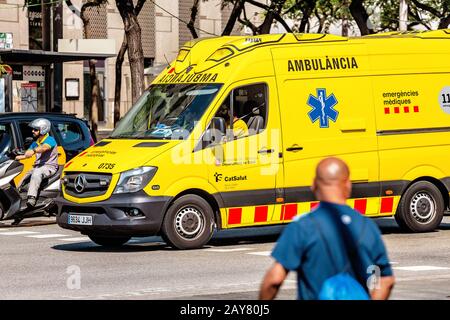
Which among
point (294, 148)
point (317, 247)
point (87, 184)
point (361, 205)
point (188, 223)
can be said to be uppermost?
point (294, 148)

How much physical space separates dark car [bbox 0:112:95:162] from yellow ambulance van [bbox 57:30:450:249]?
4.79m

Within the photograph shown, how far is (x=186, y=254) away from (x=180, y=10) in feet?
108

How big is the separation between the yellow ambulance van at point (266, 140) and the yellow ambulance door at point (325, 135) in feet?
0.05

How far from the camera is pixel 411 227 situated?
17047mm

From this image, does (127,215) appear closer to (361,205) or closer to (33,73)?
(361,205)

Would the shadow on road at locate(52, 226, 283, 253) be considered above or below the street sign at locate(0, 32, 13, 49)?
below

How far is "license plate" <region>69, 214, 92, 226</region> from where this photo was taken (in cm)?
1513

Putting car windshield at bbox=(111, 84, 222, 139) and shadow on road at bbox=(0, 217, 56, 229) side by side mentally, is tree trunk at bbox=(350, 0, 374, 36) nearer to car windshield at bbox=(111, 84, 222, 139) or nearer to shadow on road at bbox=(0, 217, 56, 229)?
shadow on road at bbox=(0, 217, 56, 229)

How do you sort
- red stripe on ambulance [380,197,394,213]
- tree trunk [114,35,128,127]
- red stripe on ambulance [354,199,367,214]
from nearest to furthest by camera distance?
red stripe on ambulance [354,199,367,214] < red stripe on ambulance [380,197,394,213] < tree trunk [114,35,128,127]

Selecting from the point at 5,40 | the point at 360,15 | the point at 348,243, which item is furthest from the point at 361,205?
the point at 5,40

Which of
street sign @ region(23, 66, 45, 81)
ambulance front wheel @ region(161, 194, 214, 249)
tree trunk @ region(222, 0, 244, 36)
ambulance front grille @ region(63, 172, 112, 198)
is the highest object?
tree trunk @ region(222, 0, 244, 36)

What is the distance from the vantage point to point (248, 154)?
15.5m

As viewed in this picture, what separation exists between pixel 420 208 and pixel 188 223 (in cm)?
358

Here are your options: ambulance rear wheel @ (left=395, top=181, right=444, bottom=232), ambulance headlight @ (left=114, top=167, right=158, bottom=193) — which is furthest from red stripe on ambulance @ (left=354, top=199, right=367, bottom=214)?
ambulance headlight @ (left=114, top=167, right=158, bottom=193)
